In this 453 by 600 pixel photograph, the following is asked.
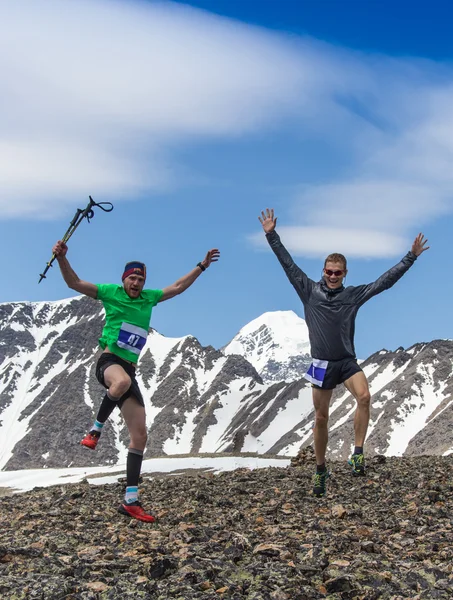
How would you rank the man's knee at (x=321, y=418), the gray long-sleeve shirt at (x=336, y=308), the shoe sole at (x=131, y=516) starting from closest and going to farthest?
the shoe sole at (x=131, y=516) → the gray long-sleeve shirt at (x=336, y=308) → the man's knee at (x=321, y=418)

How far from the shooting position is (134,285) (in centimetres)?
1059

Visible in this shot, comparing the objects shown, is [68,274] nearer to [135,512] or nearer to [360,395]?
[135,512]

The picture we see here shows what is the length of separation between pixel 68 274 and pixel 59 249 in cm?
39

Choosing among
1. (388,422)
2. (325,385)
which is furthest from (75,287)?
(388,422)

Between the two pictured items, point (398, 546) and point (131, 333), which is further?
point (131, 333)

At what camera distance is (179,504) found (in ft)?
37.1

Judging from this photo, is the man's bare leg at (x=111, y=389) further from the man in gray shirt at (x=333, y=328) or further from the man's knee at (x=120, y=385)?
the man in gray shirt at (x=333, y=328)

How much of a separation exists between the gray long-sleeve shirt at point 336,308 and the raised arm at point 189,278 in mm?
1586

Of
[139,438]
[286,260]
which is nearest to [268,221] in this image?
[286,260]

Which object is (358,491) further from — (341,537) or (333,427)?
(333,427)

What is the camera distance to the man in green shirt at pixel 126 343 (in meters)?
10.4

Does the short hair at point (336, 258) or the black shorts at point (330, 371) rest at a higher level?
the short hair at point (336, 258)

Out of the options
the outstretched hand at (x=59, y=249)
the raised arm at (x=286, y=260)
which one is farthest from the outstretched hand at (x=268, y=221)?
the outstretched hand at (x=59, y=249)

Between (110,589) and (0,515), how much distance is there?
662cm
